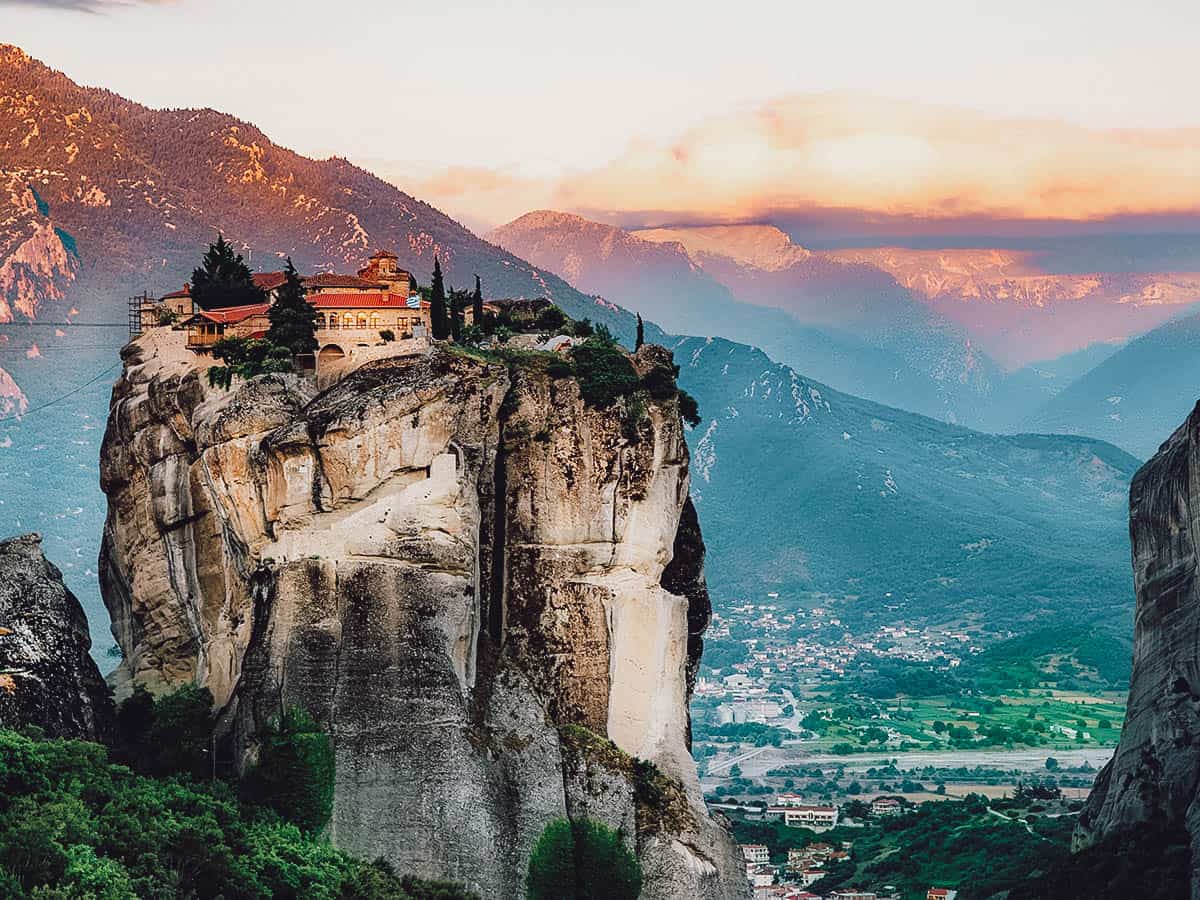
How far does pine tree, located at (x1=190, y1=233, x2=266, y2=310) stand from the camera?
9569 centimetres

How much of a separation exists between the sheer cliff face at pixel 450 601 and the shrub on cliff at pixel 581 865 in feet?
1.64

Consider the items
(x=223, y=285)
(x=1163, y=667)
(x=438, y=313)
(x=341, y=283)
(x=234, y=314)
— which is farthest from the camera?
(x=1163, y=667)

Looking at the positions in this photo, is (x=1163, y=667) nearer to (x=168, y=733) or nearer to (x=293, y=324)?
(x=293, y=324)

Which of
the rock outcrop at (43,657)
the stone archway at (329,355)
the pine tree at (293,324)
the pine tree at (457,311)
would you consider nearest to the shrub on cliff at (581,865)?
the rock outcrop at (43,657)

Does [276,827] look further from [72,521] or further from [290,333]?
[72,521]

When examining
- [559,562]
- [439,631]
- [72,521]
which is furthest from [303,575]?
[72,521]

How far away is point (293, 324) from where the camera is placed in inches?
3430

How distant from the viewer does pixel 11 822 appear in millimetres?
65125

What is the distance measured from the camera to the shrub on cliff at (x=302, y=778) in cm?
7331

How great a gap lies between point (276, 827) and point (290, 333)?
20736 mm

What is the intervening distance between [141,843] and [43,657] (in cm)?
1106

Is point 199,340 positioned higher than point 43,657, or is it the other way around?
point 199,340

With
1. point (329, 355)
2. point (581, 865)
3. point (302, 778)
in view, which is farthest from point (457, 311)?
point (302, 778)

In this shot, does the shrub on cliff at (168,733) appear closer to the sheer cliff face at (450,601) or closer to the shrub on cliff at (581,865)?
the sheer cliff face at (450,601)
